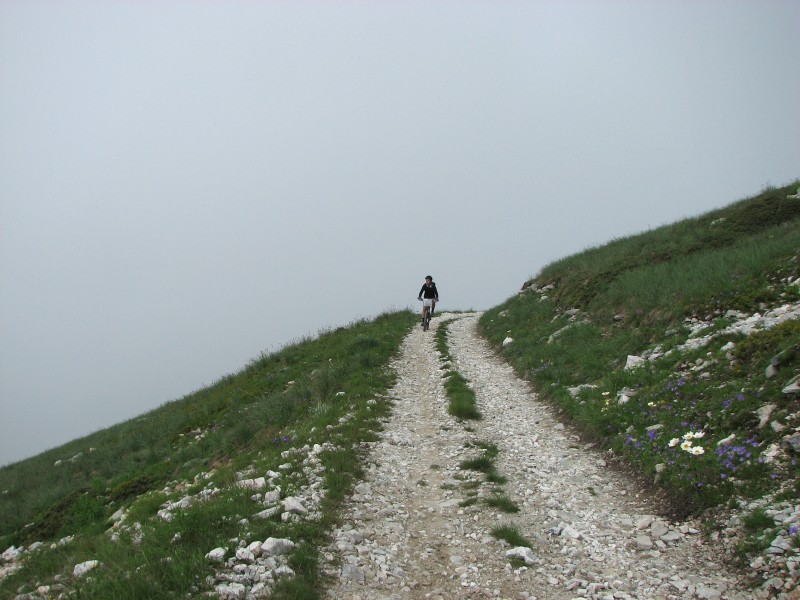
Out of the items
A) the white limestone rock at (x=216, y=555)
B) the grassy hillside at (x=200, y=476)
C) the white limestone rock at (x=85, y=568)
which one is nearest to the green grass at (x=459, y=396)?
the grassy hillside at (x=200, y=476)

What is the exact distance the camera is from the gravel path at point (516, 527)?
19.0 feet

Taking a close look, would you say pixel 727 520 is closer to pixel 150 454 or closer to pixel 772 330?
pixel 772 330

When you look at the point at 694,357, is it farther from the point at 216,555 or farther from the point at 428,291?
the point at 428,291

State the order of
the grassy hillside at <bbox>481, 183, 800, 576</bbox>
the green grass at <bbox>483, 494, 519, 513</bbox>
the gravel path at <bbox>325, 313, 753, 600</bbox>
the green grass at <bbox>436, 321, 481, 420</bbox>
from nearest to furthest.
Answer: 1. the gravel path at <bbox>325, 313, 753, 600</bbox>
2. the grassy hillside at <bbox>481, 183, 800, 576</bbox>
3. the green grass at <bbox>483, 494, 519, 513</bbox>
4. the green grass at <bbox>436, 321, 481, 420</bbox>

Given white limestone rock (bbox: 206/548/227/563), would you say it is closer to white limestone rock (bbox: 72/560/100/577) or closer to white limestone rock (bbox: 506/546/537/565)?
white limestone rock (bbox: 72/560/100/577)

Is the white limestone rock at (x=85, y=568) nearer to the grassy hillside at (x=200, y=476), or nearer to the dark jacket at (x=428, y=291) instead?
the grassy hillside at (x=200, y=476)

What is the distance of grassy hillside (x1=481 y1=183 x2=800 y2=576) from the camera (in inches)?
273

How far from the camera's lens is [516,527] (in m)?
7.14

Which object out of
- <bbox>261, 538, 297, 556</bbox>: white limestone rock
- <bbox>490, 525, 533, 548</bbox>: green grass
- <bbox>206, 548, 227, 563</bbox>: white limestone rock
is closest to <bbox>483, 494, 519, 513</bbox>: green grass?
<bbox>490, 525, 533, 548</bbox>: green grass

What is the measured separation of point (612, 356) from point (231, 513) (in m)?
11.1

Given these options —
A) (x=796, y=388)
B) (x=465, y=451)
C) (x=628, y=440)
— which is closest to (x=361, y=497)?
(x=465, y=451)

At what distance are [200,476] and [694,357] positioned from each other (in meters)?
11.9

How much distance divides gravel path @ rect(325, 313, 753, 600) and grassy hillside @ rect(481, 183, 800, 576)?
2.26 feet

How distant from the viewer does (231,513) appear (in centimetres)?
716
